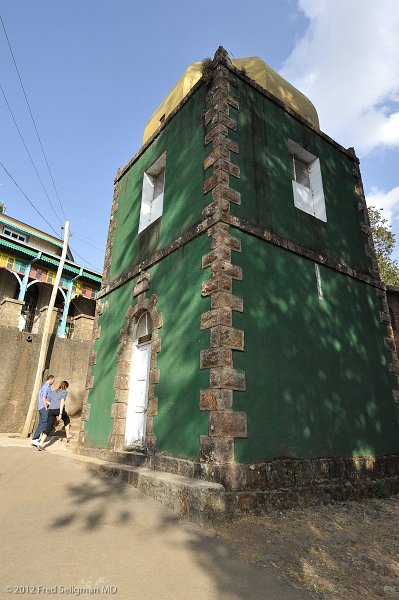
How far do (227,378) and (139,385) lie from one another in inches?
110

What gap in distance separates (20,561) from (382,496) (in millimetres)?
5560

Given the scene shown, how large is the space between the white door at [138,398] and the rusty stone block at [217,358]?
85.6 inches

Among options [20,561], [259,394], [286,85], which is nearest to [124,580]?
[20,561]

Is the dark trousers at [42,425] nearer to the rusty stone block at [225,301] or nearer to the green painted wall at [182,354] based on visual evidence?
the green painted wall at [182,354]

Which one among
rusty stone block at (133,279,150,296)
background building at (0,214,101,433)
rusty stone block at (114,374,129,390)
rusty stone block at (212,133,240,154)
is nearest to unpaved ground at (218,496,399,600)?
rusty stone block at (114,374,129,390)

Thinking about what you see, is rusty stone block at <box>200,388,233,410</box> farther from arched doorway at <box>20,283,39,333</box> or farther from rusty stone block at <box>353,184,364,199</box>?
arched doorway at <box>20,283,39,333</box>

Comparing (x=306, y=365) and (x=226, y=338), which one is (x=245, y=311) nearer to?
(x=226, y=338)

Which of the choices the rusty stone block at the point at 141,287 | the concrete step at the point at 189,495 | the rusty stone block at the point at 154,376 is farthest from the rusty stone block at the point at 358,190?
the concrete step at the point at 189,495

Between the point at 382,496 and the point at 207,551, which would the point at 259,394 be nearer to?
the point at 207,551

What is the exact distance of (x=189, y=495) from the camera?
400cm

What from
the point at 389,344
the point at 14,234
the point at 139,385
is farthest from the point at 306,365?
the point at 14,234

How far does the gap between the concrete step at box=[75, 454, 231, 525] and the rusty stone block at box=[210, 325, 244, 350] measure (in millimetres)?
1675

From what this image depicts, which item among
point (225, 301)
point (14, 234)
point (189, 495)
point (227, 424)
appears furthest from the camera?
point (14, 234)

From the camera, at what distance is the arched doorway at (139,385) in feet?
21.9
